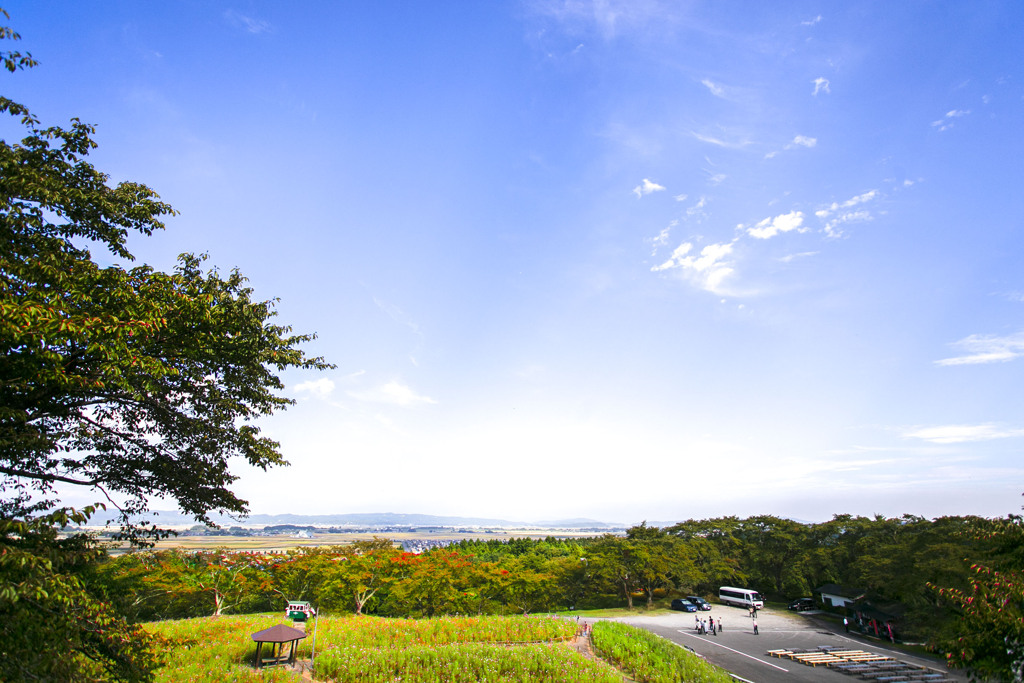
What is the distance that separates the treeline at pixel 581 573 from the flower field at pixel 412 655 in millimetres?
12263

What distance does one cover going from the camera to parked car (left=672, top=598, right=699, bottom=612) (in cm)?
3753

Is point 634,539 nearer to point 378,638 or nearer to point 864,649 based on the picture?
point 864,649

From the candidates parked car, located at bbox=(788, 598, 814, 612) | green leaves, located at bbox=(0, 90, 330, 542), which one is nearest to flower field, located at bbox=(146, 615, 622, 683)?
green leaves, located at bbox=(0, 90, 330, 542)

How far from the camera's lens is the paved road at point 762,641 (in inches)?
782

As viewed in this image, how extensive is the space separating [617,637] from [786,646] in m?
11.9

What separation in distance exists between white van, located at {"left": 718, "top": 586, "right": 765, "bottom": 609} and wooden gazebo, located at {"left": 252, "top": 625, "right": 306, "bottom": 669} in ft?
118

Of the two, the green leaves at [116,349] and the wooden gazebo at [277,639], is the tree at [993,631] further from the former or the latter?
the wooden gazebo at [277,639]

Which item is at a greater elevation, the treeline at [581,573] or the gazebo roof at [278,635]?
the gazebo roof at [278,635]

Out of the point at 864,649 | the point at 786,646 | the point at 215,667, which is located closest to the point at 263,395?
the point at 215,667

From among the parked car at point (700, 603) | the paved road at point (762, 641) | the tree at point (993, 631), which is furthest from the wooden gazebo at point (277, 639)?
the parked car at point (700, 603)

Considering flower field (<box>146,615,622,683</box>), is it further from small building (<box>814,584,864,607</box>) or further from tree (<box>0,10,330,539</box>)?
small building (<box>814,584,864,607</box>)

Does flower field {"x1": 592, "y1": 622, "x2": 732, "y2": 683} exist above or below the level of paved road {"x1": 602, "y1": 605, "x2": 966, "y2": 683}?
above

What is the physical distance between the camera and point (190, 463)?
9.17 m

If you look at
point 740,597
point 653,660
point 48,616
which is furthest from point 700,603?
point 48,616
